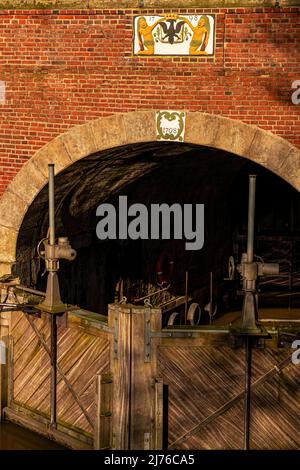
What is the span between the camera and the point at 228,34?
1091 cm

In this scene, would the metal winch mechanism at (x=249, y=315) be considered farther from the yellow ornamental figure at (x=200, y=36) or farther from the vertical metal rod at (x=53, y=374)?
the yellow ornamental figure at (x=200, y=36)

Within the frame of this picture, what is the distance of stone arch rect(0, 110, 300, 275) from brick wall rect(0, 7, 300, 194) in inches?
5.0

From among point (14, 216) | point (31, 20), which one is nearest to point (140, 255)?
point (14, 216)

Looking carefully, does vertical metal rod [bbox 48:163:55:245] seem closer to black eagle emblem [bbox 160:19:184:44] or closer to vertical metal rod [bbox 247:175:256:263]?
black eagle emblem [bbox 160:19:184:44]

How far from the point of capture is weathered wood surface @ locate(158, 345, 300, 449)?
9.90 meters

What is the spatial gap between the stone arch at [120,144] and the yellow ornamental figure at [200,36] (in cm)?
81

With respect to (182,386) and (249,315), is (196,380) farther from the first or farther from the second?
(249,315)

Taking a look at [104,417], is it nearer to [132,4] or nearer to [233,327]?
[233,327]

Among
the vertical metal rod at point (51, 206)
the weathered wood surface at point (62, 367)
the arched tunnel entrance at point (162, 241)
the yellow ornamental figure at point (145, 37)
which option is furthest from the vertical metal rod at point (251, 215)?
the arched tunnel entrance at point (162, 241)

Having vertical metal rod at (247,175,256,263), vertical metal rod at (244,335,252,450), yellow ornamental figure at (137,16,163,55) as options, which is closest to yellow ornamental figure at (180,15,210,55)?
yellow ornamental figure at (137,16,163,55)

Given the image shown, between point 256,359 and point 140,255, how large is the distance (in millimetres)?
6367

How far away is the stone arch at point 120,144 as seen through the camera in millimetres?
10891

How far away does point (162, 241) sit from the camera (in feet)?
54.0

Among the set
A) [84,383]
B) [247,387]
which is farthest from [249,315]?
[84,383]
